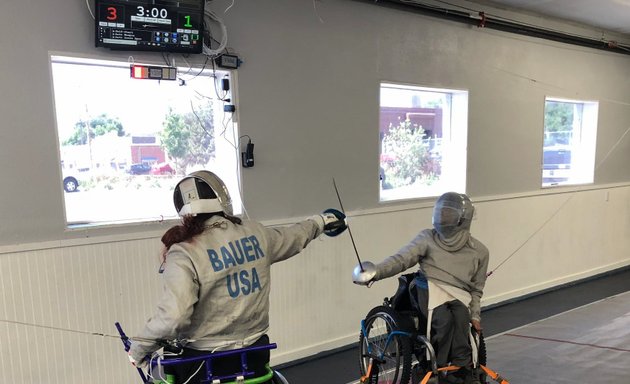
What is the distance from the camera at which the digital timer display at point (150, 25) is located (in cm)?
210

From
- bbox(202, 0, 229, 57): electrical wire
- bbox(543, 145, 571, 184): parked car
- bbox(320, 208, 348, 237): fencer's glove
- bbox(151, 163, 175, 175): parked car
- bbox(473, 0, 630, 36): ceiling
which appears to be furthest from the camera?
bbox(543, 145, 571, 184): parked car

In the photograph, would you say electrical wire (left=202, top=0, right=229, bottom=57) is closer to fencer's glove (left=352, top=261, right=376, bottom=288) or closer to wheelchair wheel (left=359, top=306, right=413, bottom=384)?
fencer's glove (left=352, top=261, right=376, bottom=288)

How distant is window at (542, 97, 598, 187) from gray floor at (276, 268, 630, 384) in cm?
115

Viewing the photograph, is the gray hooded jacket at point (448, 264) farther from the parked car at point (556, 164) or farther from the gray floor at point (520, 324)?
the parked car at point (556, 164)

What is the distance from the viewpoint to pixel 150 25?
2.18 m

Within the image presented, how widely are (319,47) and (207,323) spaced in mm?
2083

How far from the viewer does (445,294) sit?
2.03 m

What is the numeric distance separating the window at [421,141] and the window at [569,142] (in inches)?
52.3

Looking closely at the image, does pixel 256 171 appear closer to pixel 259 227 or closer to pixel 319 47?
pixel 319 47

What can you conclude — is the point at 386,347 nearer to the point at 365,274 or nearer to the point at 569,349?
the point at 365,274

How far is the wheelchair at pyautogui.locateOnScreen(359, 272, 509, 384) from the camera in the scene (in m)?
1.93

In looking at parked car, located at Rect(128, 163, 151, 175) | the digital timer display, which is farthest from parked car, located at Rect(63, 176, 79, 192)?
the digital timer display

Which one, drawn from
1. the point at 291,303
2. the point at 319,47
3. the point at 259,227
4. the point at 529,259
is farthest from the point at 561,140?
the point at 259,227

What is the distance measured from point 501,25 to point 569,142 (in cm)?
187
